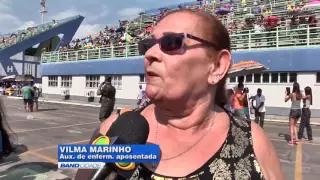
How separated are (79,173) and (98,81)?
2515 cm

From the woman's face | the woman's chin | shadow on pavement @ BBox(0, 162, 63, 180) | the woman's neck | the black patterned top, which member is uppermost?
the woman's face

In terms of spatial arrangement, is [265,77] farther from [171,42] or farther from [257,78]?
[171,42]

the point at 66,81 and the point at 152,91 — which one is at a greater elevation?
the point at 66,81

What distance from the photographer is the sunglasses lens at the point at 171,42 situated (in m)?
1.34

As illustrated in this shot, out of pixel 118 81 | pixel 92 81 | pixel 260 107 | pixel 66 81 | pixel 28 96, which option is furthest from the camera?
pixel 66 81

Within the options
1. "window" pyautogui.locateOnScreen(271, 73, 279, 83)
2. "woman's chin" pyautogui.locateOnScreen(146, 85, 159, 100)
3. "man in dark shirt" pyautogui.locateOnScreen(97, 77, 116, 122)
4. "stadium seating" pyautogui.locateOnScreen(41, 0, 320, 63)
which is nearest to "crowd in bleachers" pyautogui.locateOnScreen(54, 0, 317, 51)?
"stadium seating" pyautogui.locateOnScreen(41, 0, 320, 63)

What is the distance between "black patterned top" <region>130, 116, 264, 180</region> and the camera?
1.27m

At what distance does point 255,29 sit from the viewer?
1777cm

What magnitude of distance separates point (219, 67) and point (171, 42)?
0.93 ft

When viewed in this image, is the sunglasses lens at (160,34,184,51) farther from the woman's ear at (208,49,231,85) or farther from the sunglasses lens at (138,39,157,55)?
the woman's ear at (208,49,231,85)

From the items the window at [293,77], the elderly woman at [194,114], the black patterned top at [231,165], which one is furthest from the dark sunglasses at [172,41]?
the window at [293,77]

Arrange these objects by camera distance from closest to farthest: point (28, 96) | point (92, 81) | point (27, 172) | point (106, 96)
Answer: point (27, 172) < point (106, 96) < point (28, 96) < point (92, 81)

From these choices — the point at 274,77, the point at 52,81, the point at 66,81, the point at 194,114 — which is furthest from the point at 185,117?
the point at 52,81

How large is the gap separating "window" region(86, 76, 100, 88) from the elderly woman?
81.8ft
